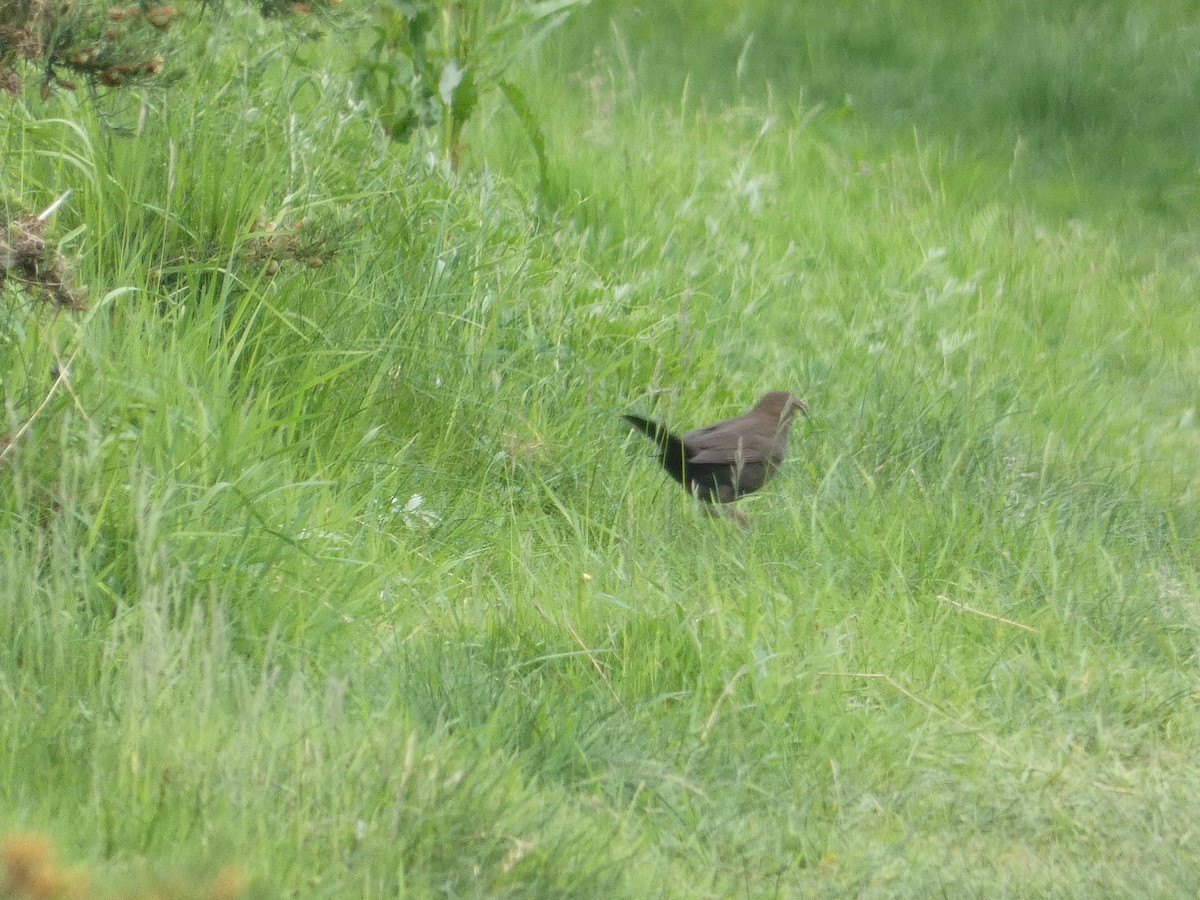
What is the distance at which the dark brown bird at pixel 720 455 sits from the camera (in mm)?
4422

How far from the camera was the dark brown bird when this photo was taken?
14.5 feet

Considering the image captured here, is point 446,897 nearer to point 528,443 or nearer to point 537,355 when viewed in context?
point 528,443

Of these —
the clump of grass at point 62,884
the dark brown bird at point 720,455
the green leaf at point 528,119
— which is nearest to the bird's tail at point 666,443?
the dark brown bird at point 720,455

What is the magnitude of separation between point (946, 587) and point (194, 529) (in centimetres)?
190

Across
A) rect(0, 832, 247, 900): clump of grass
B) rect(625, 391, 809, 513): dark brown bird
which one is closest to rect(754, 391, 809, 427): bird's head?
rect(625, 391, 809, 513): dark brown bird

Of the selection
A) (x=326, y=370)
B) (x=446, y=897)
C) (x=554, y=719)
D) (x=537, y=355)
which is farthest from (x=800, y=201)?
(x=446, y=897)

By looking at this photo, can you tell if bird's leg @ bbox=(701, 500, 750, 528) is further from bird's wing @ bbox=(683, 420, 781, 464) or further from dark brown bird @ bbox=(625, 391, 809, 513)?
bird's wing @ bbox=(683, 420, 781, 464)

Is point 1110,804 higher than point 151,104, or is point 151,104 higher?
point 151,104

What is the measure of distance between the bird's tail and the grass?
0.34 ft

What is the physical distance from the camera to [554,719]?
3.09 metres

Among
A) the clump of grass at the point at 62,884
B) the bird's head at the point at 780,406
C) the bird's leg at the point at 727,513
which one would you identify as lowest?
the bird's leg at the point at 727,513

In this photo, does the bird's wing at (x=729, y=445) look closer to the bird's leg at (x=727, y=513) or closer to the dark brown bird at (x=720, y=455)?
the dark brown bird at (x=720, y=455)

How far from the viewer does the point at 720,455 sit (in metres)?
4.43

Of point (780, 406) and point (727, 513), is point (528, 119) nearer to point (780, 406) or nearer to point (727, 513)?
point (780, 406)
